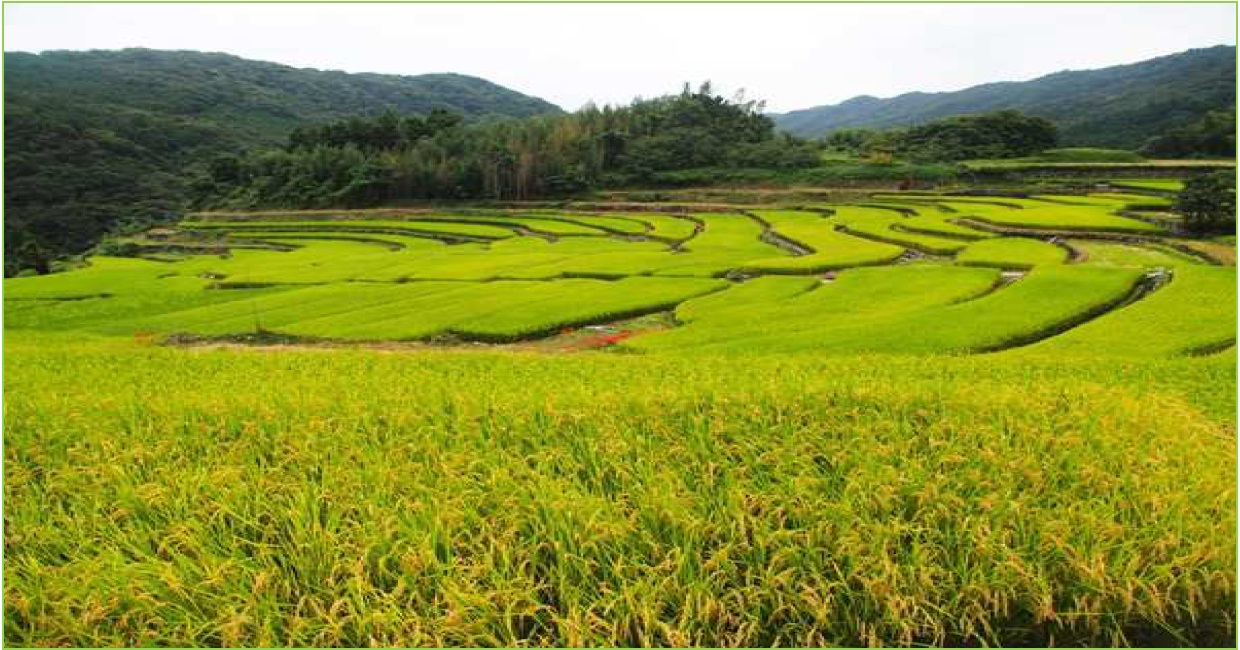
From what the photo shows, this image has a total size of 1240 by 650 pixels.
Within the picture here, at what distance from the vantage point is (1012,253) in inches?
1126

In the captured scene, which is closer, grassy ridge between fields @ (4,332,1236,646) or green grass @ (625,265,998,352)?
grassy ridge between fields @ (4,332,1236,646)

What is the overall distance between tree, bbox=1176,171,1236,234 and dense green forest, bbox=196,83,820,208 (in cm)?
4525

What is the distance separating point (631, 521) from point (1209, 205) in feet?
112

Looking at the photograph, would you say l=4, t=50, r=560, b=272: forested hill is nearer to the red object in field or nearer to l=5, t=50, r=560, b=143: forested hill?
l=5, t=50, r=560, b=143: forested hill

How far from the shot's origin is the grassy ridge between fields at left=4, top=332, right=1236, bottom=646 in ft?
14.4

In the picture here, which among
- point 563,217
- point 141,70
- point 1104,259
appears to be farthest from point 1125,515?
point 141,70

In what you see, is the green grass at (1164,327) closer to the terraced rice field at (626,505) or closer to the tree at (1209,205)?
the terraced rice field at (626,505)

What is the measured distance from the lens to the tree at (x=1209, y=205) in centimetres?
2928

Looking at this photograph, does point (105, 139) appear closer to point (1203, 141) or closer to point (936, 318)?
point (936, 318)

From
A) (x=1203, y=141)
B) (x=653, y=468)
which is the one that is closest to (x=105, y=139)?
(x=653, y=468)

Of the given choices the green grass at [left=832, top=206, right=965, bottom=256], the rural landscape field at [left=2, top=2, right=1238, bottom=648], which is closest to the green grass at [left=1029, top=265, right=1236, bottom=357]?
the rural landscape field at [left=2, top=2, right=1238, bottom=648]

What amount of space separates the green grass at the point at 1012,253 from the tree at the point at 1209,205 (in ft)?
17.6

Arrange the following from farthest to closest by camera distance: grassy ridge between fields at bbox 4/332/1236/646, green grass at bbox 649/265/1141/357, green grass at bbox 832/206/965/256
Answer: green grass at bbox 832/206/965/256 < green grass at bbox 649/265/1141/357 < grassy ridge between fields at bbox 4/332/1236/646

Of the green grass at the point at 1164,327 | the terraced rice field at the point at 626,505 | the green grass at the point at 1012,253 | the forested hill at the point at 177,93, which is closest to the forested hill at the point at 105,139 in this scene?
the forested hill at the point at 177,93
